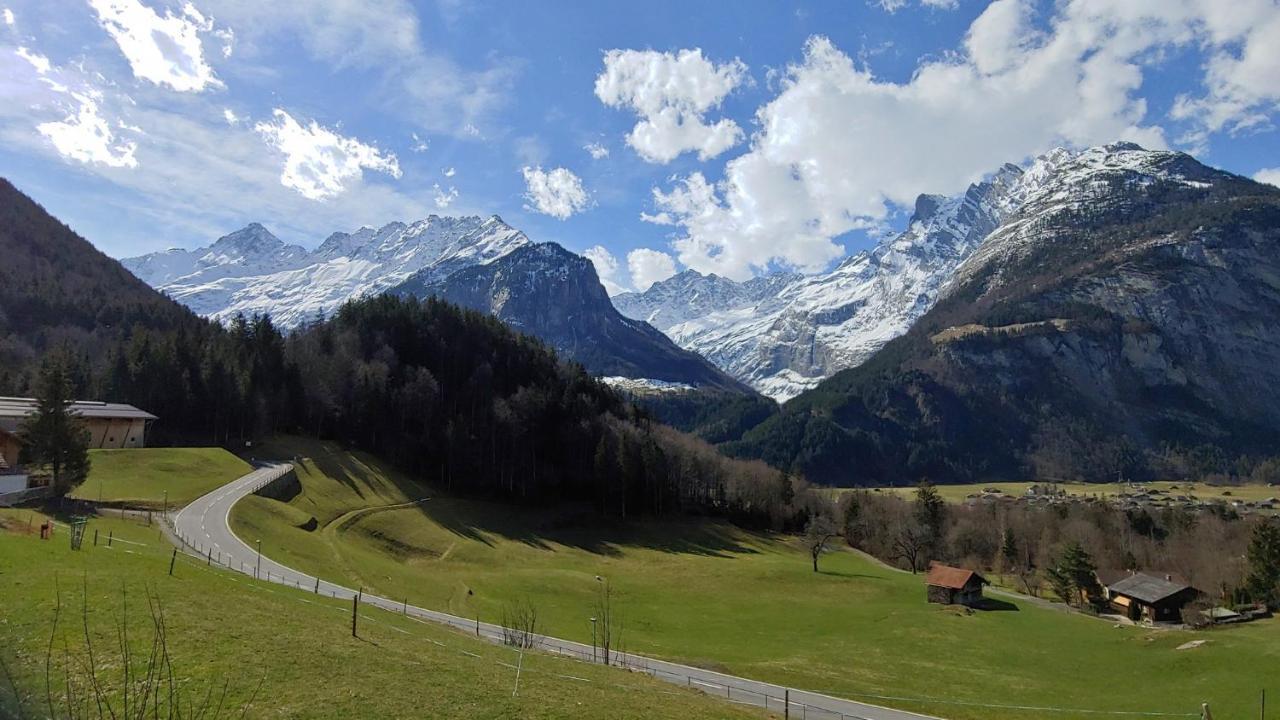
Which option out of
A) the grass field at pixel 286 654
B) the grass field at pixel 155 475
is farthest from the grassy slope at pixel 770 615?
the grass field at pixel 286 654

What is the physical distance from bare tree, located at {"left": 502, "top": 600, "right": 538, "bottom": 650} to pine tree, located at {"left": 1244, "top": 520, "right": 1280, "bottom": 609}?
89994mm

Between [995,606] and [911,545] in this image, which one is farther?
[911,545]

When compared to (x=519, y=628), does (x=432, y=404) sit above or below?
above

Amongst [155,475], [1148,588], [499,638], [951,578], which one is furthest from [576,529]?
[1148,588]

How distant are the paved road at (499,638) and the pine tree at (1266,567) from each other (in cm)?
7533

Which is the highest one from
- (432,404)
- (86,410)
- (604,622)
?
(432,404)

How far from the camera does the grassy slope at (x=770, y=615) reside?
45.3m

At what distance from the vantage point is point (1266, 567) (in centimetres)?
8188

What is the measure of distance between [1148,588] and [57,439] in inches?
4527

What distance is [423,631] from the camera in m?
35.7

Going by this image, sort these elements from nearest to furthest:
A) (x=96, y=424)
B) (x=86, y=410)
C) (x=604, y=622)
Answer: (x=604, y=622), (x=96, y=424), (x=86, y=410)

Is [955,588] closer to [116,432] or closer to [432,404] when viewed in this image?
[432,404]

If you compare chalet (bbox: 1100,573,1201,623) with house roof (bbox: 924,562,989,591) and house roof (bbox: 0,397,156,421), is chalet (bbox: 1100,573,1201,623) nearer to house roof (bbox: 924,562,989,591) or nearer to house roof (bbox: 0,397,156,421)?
house roof (bbox: 924,562,989,591)

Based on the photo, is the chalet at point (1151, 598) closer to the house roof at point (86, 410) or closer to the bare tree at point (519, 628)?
the bare tree at point (519, 628)
